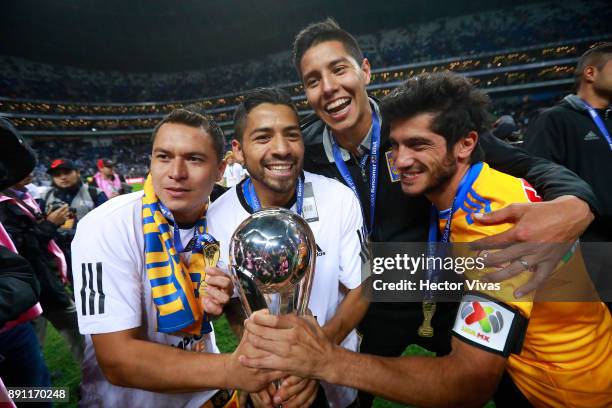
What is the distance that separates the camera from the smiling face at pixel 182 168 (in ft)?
5.08

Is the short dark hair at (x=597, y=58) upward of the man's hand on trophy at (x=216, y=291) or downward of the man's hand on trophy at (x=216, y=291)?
upward

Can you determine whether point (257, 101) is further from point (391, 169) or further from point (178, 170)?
point (391, 169)

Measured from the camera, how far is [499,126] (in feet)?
16.4

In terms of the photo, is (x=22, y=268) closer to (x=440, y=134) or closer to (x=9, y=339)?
(x=9, y=339)

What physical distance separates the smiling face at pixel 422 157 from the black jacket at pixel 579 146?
148 cm

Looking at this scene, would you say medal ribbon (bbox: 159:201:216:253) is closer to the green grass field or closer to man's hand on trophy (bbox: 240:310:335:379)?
man's hand on trophy (bbox: 240:310:335:379)

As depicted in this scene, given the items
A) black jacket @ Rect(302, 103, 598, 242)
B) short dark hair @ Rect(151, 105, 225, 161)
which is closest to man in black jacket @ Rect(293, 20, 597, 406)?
black jacket @ Rect(302, 103, 598, 242)

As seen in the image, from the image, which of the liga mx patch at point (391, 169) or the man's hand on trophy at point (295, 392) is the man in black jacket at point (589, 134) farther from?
the man's hand on trophy at point (295, 392)

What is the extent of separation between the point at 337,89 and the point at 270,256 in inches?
60.6

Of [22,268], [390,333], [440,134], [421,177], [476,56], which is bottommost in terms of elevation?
[390,333]

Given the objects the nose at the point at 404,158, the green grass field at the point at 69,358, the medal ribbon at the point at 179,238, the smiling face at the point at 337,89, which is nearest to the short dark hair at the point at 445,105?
the nose at the point at 404,158

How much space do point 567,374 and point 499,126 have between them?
455 centimetres

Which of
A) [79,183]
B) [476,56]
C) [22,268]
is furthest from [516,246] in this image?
[476,56]

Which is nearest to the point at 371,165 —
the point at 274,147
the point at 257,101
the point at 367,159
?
the point at 367,159
